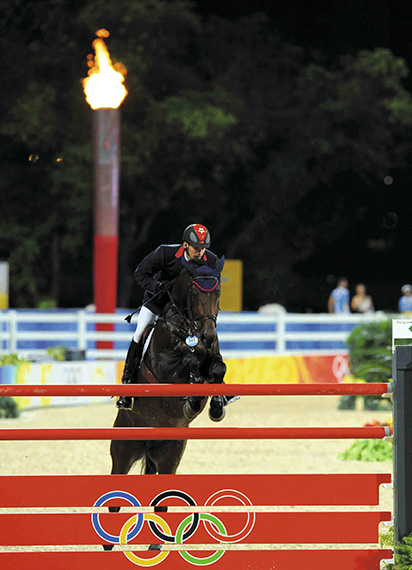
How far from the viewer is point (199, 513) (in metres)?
5.02

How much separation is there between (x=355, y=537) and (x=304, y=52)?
35.3 meters

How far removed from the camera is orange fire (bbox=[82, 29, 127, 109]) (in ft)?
57.6

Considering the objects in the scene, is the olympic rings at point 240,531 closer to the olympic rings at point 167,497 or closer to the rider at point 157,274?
the olympic rings at point 167,497

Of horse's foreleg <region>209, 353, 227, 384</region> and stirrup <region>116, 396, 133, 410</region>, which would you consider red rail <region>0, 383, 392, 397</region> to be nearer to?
horse's foreleg <region>209, 353, 227, 384</region>

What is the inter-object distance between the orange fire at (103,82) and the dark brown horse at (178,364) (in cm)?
1126

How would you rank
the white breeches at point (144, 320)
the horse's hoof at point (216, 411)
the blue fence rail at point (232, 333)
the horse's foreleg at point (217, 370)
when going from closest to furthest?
the horse's hoof at point (216, 411) → the horse's foreleg at point (217, 370) → the white breeches at point (144, 320) → the blue fence rail at point (232, 333)

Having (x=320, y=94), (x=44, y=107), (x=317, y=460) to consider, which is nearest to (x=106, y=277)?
(x=317, y=460)

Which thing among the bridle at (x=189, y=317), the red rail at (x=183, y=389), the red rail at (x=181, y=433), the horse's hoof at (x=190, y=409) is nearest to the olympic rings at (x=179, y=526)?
the red rail at (x=181, y=433)

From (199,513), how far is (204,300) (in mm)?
1921

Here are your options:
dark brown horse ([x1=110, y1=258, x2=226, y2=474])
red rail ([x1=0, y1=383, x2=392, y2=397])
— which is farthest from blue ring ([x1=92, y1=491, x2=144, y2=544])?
dark brown horse ([x1=110, y1=258, x2=226, y2=474])

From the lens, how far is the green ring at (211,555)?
197 inches

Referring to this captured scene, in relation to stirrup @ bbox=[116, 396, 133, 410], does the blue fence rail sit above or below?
above

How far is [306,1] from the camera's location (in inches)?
1565

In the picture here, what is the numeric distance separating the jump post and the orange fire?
43.6ft
